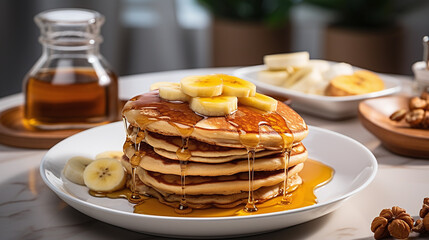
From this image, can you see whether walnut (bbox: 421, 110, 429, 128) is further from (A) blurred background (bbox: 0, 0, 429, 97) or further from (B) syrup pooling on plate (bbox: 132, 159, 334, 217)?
(A) blurred background (bbox: 0, 0, 429, 97)

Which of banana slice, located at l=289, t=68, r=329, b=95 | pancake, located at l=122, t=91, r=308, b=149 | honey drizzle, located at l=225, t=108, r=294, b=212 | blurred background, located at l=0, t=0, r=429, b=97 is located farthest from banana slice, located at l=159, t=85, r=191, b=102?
blurred background, located at l=0, t=0, r=429, b=97

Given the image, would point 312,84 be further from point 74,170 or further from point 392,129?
point 74,170

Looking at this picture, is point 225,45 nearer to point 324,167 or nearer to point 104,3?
point 104,3

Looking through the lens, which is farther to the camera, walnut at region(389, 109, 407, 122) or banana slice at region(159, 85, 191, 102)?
walnut at region(389, 109, 407, 122)

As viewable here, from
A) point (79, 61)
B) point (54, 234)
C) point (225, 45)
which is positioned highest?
point (79, 61)

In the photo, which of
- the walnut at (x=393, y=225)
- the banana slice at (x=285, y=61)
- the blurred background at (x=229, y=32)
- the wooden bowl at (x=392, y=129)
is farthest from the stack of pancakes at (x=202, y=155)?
the blurred background at (x=229, y=32)

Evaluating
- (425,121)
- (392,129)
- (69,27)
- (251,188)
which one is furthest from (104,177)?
(425,121)

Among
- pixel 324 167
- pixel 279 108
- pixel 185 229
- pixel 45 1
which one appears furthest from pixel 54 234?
pixel 45 1
